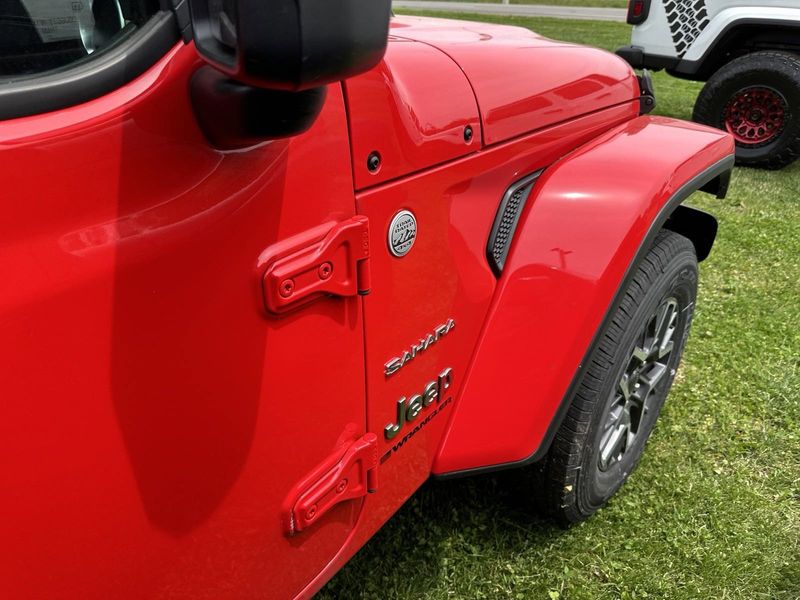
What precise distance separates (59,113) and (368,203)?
536mm

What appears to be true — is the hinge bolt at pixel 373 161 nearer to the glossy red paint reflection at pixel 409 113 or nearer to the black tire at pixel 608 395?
the glossy red paint reflection at pixel 409 113

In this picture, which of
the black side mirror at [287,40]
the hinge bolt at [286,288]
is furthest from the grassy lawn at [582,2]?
the black side mirror at [287,40]

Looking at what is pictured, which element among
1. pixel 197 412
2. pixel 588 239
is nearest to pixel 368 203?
pixel 197 412

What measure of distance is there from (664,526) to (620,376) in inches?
24.7

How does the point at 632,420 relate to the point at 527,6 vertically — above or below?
above

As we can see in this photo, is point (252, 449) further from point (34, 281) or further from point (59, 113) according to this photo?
point (59, 113)

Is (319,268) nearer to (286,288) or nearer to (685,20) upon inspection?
(286,288)

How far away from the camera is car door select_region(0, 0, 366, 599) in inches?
31.9

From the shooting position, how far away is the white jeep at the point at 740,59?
5.75 m

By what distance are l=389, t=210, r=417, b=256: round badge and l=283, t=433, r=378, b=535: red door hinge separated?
39 cm

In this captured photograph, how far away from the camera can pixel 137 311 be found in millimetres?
903

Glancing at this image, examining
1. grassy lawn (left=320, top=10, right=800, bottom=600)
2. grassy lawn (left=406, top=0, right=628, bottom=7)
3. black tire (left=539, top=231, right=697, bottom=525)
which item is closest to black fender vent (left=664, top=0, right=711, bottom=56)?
grassy lawn (left=320, top=10, right=800, bottom=600)

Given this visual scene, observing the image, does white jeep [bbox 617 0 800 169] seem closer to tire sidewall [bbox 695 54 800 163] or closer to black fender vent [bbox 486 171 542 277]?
tire sidewall [bbox 695 54 800 163]

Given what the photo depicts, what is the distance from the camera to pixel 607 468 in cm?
225
